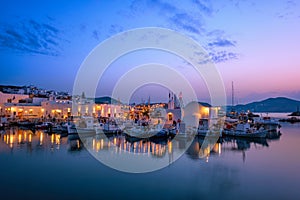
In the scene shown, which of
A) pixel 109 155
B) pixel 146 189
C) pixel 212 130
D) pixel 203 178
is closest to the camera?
pixel 146 189

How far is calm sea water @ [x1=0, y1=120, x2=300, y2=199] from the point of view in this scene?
604 cm

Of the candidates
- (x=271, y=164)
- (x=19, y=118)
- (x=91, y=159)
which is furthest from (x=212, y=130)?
(x=19, y=118)

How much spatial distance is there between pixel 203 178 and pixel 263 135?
10.9 metres

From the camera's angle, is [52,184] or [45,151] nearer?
[52,184]

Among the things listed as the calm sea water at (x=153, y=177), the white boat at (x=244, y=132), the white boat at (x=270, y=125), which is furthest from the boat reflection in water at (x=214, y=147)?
the white boat at (x=270, y=125)

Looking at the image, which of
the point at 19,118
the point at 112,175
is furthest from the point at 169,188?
the point at 19,118

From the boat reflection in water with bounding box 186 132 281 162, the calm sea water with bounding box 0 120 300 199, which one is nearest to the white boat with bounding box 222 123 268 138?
the boat reflection in water with bounding box 186 132 281 162

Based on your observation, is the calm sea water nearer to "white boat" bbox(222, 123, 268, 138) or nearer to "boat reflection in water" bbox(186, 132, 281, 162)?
"boat reflection in water" bbox(186, 132, 281, 162)

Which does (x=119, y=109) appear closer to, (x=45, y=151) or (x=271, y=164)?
(x=45, y=151)

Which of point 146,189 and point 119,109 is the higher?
point 119,109

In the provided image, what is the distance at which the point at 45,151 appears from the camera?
10.7 metres

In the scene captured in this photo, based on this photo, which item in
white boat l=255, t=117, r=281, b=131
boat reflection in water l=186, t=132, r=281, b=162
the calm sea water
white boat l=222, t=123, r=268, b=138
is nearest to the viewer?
the calm sea water

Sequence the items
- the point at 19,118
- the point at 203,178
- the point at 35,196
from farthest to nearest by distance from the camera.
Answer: the point at 19,118, the point at 203,178, the point at 35,196

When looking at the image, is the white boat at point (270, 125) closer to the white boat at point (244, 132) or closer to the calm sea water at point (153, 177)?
the white boat at point (244, 132)
